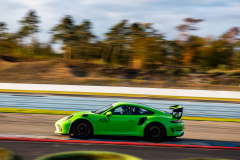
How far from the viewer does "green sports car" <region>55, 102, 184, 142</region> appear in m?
6.71

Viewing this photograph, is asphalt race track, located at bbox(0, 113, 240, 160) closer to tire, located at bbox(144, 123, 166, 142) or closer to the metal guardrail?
tire, located at bbox(144, 123, 166, 142)

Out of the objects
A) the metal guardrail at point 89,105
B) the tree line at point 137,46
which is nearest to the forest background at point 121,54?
the tree line at point 137,46

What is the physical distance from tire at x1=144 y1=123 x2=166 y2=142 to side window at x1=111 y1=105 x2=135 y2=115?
58 cm

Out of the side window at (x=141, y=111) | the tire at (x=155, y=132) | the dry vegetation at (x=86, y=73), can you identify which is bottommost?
the tire at (x=155, y=132)

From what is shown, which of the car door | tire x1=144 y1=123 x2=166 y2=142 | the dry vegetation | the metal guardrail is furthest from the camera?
the dry vegetation

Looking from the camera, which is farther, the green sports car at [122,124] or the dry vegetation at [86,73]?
the dry vegetation at [86,73]

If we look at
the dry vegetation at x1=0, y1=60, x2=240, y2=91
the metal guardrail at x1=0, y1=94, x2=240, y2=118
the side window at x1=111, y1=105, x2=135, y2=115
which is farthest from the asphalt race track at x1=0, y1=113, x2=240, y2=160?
the dry vegetation at x1=0, y1=60, x2=240, y2=91

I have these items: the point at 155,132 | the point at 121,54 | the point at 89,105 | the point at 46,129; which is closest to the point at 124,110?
the point at 155,132

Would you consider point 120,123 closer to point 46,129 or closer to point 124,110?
point 124,110

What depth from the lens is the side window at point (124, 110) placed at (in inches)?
269

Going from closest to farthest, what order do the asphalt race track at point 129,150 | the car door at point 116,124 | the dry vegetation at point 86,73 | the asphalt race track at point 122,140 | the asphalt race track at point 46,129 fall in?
1. the asphalt race track at point 129,150
2. the asphalt race track at point 122,140
3. the car door at point 116,124
4. the asphalt race track at point 46,129
5. the dry vegetation at point 86,73

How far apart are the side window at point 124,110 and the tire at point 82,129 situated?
73 cm

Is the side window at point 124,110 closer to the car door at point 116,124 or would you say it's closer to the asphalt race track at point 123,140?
the car door at point 116,124

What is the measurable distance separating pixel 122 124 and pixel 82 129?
3.40ft
